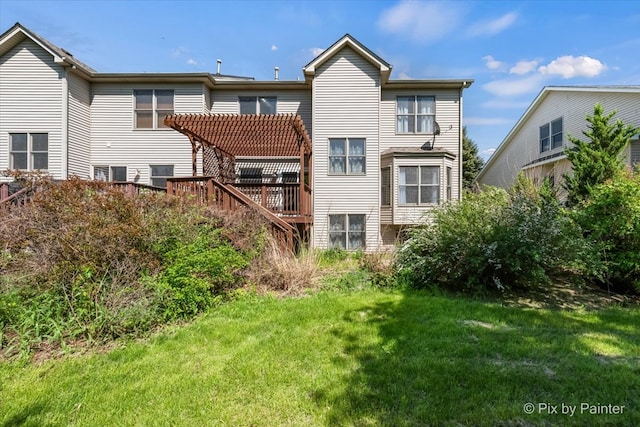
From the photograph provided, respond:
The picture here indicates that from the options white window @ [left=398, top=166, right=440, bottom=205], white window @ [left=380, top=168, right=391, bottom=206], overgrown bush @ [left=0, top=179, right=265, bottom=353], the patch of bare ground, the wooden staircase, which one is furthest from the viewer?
white window @ [left=380, top=168, right=391, bottom=206]

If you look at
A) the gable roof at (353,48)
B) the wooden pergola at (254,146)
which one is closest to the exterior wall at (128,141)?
the wooden pergola at (254,146)

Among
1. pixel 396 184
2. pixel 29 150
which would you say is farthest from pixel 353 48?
pixel 29 150

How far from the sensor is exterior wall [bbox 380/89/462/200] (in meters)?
13.4

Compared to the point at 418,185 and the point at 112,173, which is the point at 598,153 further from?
the point at 112,173

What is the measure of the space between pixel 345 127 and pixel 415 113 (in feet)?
10.5

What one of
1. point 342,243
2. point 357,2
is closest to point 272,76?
point 357,2

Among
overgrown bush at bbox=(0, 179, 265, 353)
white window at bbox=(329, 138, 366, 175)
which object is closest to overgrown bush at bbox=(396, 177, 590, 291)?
overgrown bush at bbox=(0, 179, 265, 353)

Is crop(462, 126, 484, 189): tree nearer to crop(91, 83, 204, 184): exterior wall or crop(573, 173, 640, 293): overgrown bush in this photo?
crop(573, 173, 640, 293): overgrown bush

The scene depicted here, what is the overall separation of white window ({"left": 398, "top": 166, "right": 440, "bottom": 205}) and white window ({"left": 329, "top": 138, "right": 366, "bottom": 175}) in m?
1.66

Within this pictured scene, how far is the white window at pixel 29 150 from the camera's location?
1209 cm

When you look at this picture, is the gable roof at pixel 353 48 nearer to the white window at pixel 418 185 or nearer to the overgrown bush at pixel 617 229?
the white window at pixel 418 185

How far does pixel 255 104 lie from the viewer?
13570mm

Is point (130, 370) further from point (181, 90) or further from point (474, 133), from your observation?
point (474, 133)

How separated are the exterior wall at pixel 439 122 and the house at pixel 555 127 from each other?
3957 millimetres
